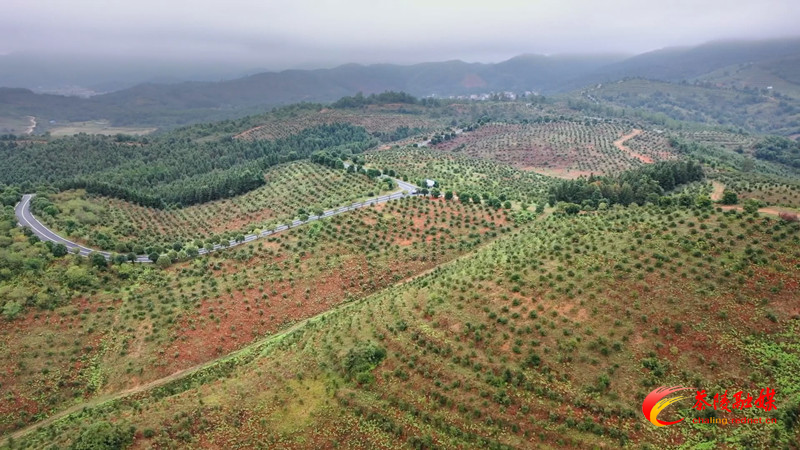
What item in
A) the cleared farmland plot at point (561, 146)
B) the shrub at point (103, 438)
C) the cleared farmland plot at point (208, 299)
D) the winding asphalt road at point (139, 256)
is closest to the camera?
the shrub at point (103, 438)

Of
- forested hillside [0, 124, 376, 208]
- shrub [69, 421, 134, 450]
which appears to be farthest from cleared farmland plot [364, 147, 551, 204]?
shrub [69, 421, 134, 450]

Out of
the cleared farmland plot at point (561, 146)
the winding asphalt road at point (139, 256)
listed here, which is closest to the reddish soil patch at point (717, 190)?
the cleared farmland plot at point (561, 146)

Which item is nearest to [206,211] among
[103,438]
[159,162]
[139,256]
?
[139,256]

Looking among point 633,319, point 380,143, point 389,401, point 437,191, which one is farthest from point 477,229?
point 380,143

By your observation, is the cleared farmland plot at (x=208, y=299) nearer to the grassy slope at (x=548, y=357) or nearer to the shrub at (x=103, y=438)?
the grassy slope at (x=548, y=357)

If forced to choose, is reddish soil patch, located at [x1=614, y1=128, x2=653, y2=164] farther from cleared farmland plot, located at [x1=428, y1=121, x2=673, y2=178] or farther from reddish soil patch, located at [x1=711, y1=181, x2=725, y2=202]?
reddish soil patch, located at [x1=711, y1=181, x2=725, y2=202]

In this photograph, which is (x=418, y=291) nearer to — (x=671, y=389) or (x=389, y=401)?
(x=389, y=401)
